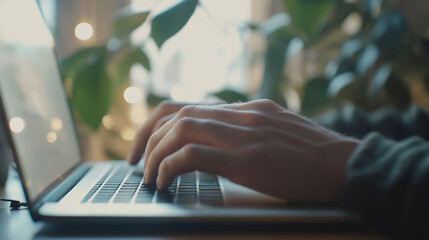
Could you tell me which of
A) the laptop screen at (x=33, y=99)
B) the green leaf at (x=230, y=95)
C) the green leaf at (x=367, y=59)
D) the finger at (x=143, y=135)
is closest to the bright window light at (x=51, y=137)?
the laptop screen at (x=33, y=99)

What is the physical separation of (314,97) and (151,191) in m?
0.59

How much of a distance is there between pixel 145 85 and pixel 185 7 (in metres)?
0.50

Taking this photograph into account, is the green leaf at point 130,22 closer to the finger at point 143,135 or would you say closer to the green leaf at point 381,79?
the finger at point 143,135

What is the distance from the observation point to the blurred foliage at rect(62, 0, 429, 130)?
73 centimetres

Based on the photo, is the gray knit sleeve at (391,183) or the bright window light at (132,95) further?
the bright window light at (132,95)

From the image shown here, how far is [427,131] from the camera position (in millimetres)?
741

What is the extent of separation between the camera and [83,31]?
4.19 ft

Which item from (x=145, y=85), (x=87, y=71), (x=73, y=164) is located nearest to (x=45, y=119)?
(x=73, y=164)

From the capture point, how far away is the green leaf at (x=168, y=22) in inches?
24.3

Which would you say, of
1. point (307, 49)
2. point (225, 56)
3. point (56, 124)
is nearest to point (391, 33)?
point (307, 49)

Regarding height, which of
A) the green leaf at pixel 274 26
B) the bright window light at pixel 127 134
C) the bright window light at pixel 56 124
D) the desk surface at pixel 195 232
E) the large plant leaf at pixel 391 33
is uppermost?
the green leaf at pixel 274 26

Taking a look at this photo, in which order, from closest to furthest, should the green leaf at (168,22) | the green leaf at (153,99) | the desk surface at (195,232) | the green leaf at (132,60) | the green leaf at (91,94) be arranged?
1. the desk surface at (195,232)
2. the green leaf at (168,22)
3. the green leaf at (91,94)
4. the green leaf at (132,60)
5. the green leaf at (153,99)

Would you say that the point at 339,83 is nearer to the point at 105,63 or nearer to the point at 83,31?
the point at 105,63

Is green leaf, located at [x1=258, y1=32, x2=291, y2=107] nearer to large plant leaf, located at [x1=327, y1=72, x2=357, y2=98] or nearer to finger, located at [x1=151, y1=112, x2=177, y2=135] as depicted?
large plant leaf, located at [x1=327, y1=72, x2=357, y2=98]
